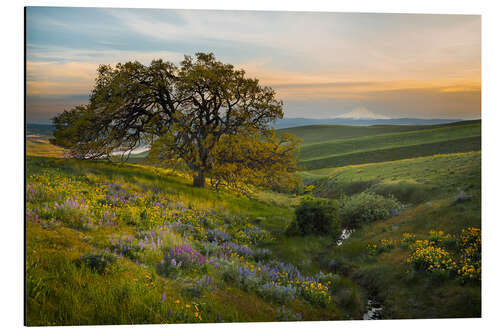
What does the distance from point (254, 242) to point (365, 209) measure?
3.01 metres

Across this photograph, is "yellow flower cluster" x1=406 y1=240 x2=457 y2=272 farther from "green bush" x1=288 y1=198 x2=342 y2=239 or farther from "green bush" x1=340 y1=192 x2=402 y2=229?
"green bush" x1=288 y1=198 x2=342 y2=239

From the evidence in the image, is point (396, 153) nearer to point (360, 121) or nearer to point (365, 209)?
point (360, 121)

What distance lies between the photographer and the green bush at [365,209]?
326 inches

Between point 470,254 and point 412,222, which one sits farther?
point 412,222

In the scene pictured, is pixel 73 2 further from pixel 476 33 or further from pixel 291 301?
pixel 476 33

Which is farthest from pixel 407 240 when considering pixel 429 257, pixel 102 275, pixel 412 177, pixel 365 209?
pixel 102 275

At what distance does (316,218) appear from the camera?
8078 millimetres

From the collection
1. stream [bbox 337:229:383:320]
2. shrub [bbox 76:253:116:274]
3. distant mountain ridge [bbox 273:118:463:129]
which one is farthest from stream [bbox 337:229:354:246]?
shrub [bbox 76:253:116:274]

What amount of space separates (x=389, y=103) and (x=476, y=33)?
258cm

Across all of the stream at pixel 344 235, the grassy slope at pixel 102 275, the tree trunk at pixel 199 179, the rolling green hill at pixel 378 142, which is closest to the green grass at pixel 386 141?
the rolling green hill at pixel 378 142

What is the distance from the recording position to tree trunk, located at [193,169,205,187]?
8.08 m

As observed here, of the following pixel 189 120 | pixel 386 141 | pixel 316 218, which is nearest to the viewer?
pixel 189 120

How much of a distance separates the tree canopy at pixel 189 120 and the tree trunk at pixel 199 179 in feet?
0.04

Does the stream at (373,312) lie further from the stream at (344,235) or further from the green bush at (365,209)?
the green bush at (365,209)
